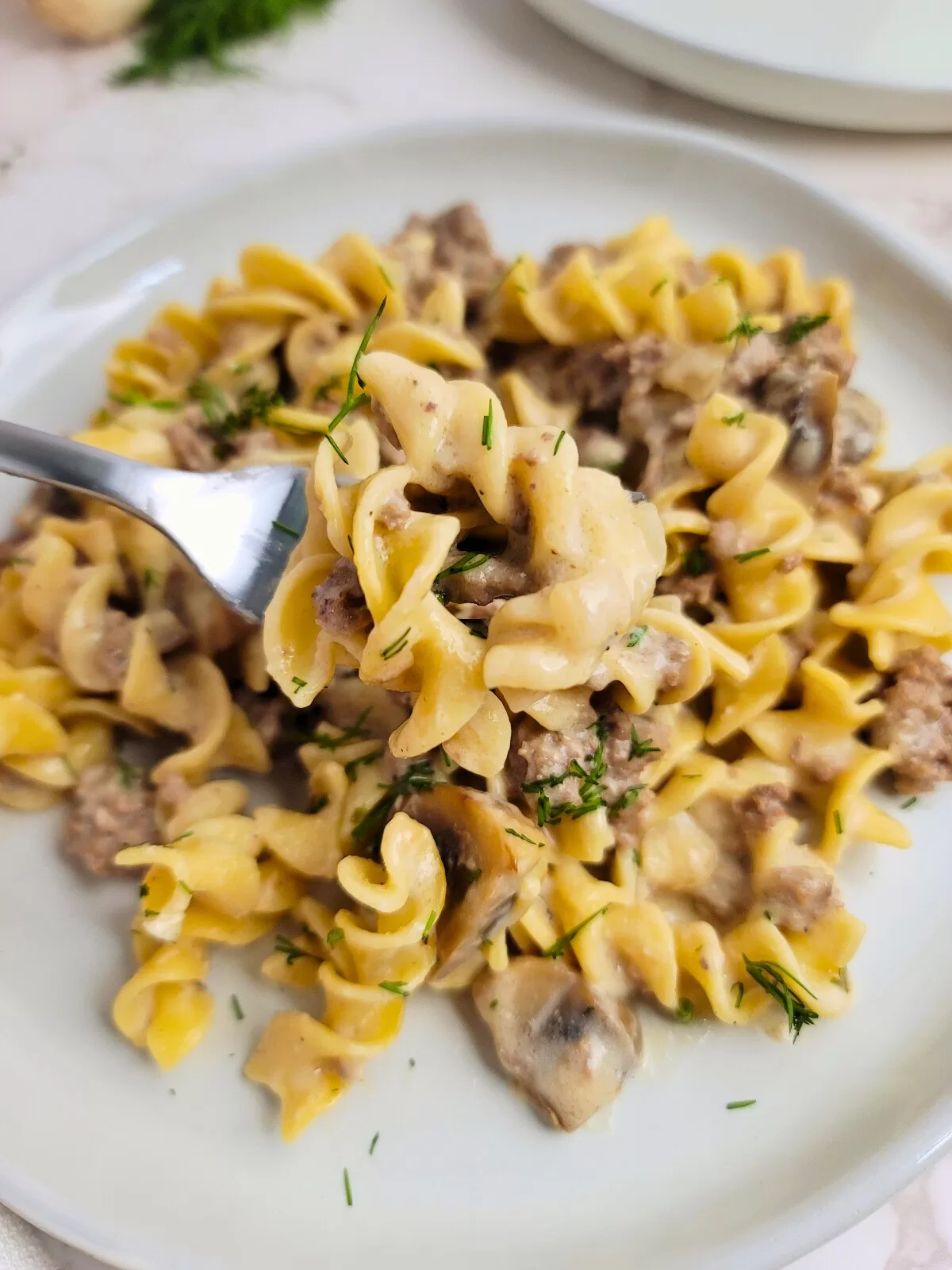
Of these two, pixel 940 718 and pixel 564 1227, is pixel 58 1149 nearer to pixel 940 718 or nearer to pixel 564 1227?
pixel 564 1227

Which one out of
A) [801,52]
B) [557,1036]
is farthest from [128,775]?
[801,52]

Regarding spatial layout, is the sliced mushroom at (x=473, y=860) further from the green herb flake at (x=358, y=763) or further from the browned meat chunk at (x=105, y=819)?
the browned meat chunk at (x=105, y=819)

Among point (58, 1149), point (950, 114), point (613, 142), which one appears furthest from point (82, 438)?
point (950, 114)

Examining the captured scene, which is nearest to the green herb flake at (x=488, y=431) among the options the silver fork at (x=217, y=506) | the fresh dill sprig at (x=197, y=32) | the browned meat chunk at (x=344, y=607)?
the browned meat chunk at (x=344, y=607)

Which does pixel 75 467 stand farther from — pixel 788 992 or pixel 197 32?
pixel 197 32

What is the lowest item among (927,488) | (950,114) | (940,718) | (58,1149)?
(58,1149)

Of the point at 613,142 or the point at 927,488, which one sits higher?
the point at 613,142
